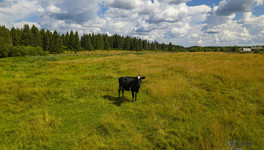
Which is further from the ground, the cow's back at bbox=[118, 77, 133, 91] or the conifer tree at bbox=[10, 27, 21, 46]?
the conifer tree at bbox=[10, 27, 21, 46]

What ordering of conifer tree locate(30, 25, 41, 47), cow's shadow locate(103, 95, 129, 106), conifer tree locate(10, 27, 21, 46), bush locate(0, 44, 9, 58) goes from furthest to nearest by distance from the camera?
1. conifer tree locate(30, 25, 41, 47)
2. conifer tree locate(10, 27, 21, 46)
3. bush locate(0, 44, 9, 58)
4. cow's shadow locate(103, 95, 129, 106)

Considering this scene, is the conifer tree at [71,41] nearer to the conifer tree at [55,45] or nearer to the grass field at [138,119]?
the conifer tree at [55,45]

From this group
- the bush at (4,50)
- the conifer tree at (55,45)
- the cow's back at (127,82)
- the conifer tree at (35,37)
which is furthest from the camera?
the conifer tree at (55,45)

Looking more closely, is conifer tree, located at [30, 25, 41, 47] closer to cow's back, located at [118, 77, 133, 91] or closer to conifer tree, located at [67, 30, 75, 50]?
conifer tree, located at [67, 30, 75, 50]

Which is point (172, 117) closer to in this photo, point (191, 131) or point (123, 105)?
point (191, 131)

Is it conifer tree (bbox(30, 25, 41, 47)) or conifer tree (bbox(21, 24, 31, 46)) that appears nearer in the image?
conifer tree (bbox(21, 24, 31, 46))

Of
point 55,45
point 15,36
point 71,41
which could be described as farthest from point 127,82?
point 15,36

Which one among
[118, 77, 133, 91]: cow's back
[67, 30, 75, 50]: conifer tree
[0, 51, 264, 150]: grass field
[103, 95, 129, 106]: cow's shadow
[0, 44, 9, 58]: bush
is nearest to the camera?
[0, 51, 264, 150]: grass field

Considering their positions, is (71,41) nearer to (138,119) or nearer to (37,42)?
(37,42)

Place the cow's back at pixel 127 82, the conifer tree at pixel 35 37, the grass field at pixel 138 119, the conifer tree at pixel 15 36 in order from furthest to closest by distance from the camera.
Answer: the conifer tree at pixel 35 37, the conifer tree at pixel 15 36, the cow's back at pixel 127 82, the grass field at pixel 138 119

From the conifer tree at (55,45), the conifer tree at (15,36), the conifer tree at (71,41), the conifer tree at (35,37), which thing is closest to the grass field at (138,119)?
the conifer tree at (55,45)

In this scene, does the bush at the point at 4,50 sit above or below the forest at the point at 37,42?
below

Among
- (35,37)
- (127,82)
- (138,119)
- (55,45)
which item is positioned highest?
(35,37)

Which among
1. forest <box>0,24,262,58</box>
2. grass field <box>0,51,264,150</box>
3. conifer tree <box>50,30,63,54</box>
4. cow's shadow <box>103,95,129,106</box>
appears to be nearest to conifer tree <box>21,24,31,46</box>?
forest <box>0,24,262,58</box>
